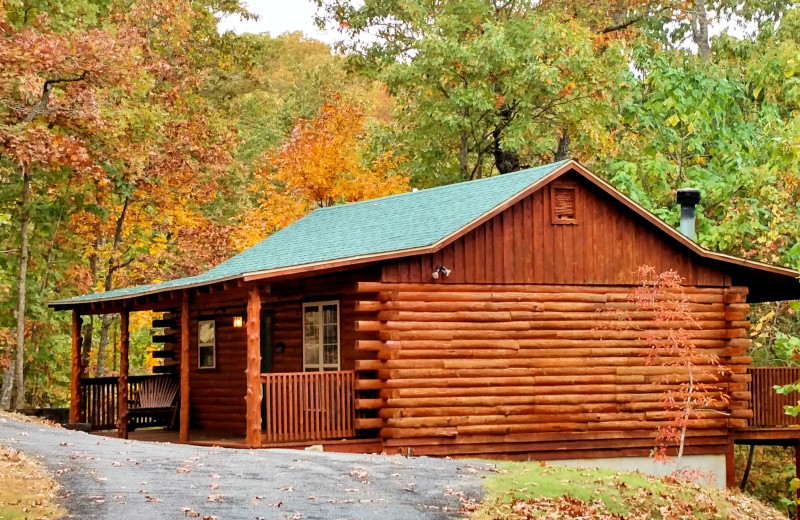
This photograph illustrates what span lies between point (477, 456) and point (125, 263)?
1509cm

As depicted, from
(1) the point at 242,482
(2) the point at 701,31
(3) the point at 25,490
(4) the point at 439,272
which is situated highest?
(2) the point at 701,31

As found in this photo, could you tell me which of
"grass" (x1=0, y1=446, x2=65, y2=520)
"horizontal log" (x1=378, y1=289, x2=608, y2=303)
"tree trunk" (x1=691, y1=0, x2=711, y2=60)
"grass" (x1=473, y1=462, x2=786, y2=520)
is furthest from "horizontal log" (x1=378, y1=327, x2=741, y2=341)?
"tree trunk" (x1=691, y1=0, x2=711, y2=60)

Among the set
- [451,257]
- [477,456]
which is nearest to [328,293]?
[451,257]

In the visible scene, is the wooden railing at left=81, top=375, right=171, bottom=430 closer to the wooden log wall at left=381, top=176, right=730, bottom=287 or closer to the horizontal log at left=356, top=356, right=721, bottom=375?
the horizontal log at left=356, top=356, right=721, bottom=375

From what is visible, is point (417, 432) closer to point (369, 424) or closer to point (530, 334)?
point (369, 424)

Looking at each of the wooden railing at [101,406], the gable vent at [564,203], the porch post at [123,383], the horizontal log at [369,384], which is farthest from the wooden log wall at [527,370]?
the wooden railing at [101,406]

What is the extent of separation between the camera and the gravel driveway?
1146 cm

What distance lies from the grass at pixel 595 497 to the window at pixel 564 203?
581cm

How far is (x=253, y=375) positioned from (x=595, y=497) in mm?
6663

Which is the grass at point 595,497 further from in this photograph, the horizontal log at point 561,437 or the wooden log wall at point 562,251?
the wooden log wall at point 562,251

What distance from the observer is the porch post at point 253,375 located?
18344 millimetres

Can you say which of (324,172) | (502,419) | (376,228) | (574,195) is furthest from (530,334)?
(324,172)

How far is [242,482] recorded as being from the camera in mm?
13219

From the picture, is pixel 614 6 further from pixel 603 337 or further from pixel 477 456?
pixel 477 456
